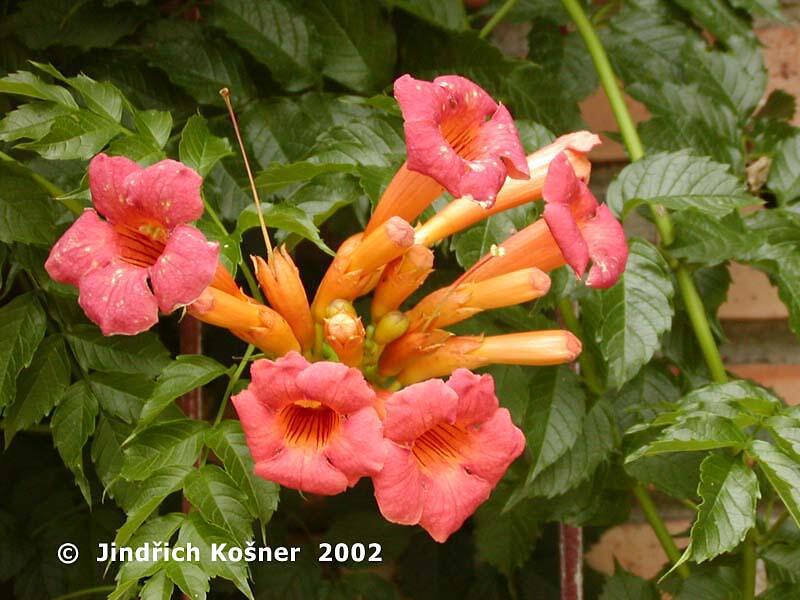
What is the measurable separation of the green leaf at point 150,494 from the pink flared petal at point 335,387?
243 mm

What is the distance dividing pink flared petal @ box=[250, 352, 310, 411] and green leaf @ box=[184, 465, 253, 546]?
19 centimetres

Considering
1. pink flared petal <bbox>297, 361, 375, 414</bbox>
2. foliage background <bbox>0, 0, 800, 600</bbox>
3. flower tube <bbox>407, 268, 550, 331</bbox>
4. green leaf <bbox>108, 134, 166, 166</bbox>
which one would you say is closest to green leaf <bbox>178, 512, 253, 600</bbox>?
foliage background <bbox>0, 0, 800, 600</bbox>

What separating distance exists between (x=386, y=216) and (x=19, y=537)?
1.24m

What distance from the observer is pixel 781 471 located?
1.10 meters

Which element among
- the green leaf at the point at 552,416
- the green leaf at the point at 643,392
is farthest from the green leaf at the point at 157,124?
the green leaf at the point at 643,392

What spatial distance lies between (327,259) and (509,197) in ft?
3.26

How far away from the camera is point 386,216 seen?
1.13 m

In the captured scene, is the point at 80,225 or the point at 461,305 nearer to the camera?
the point at 80,225

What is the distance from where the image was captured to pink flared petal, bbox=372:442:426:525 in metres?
0.94

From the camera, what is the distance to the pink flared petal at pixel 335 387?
94 cm

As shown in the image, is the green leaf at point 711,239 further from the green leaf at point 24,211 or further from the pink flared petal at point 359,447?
the green leaf at point 24,211

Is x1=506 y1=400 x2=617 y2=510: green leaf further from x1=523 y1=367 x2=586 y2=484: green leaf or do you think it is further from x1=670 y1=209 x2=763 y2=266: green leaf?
x1=670 y1=209 x2=763 y2=266: green leaf

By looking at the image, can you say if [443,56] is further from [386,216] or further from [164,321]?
[164,321]

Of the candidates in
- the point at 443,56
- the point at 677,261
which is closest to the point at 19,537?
the point at 443,56
